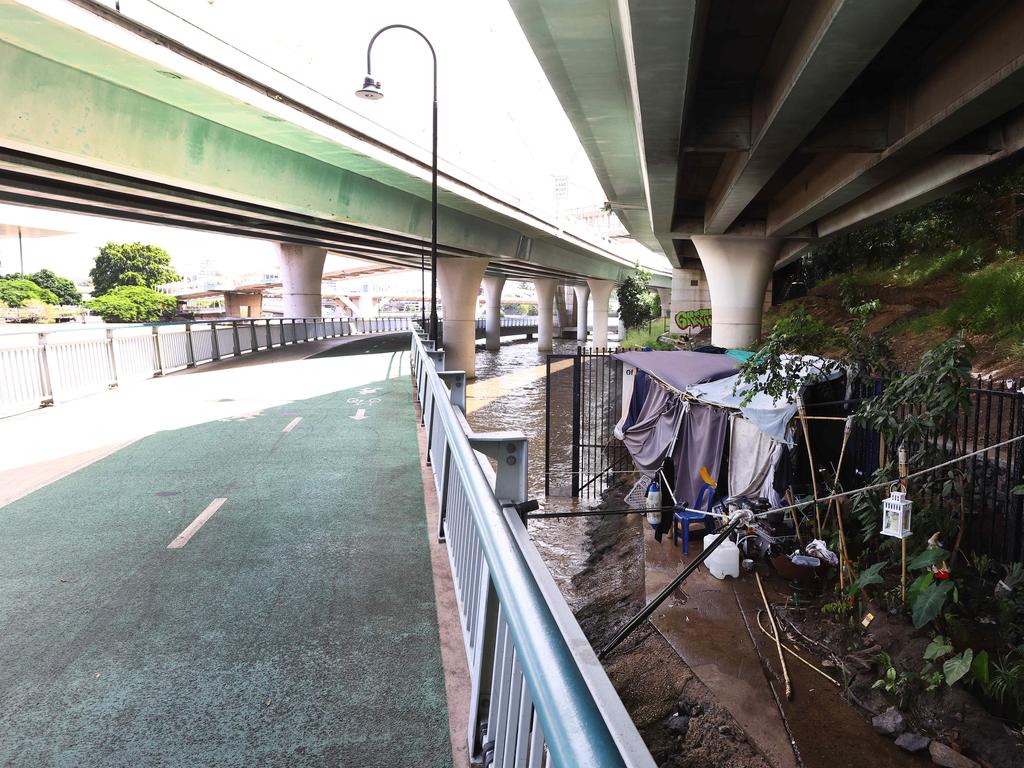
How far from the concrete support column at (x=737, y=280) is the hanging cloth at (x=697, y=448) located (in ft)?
41.0

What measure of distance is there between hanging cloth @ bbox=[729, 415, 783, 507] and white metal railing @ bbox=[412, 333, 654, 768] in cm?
716

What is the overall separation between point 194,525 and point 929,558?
7150 mm

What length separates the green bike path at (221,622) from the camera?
3354 mm

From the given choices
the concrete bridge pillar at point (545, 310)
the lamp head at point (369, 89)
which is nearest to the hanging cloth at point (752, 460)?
the lamp head at point (369, 89)

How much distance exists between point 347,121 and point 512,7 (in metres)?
8.47

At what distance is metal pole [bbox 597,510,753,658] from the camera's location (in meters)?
7.26

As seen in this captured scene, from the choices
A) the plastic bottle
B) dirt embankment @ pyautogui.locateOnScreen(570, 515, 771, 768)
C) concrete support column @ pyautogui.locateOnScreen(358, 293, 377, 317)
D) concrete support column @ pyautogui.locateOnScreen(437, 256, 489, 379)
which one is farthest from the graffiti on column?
concrete support column @ pyautogui.locateOnScreen(358, 293, 377, 317)

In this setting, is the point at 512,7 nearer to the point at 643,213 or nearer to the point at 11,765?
the point at 11,765

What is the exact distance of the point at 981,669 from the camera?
19.8 ft

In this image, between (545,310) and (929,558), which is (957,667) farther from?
(545,310)

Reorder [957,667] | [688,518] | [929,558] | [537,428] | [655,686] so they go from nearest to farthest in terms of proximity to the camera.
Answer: [957,667]
[929,558]
[655,686]
[688,518]
[537,428]

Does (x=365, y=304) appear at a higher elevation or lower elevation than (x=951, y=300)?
lower

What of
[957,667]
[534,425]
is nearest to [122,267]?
[534,425]

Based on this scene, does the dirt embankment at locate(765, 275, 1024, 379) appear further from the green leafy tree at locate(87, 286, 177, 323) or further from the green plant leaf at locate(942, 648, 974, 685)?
the green leafy tree at locate(87, 286, 177, 323)
